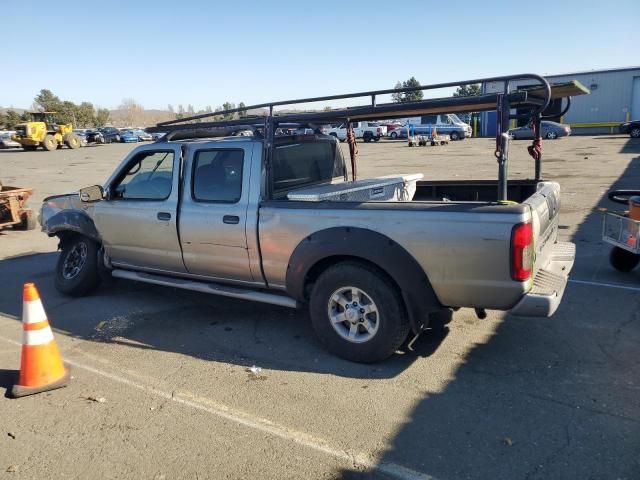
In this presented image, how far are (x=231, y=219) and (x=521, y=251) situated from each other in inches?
95.4

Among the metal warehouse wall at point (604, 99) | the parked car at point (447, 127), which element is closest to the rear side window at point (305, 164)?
the parked car at point (447, 127)

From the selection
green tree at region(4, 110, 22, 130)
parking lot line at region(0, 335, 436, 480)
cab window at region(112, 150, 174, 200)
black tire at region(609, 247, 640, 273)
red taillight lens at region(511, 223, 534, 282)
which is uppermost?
green tree at region(4, 110, 22, 130)

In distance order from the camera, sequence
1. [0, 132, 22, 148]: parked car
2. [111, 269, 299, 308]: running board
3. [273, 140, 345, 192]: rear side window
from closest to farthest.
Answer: [111, 269, 299, 308]: running board, [273, 140, 345, 192]: rear side window, [0, 132, 22, 148]: parked car

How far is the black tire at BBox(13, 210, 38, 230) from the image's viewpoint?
33.9 ft

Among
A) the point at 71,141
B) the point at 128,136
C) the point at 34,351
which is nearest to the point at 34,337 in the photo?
the point at 34,351

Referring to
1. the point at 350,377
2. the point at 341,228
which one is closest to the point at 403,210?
the point at 341,228

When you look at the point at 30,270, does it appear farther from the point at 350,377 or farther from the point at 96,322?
the point at 350,377

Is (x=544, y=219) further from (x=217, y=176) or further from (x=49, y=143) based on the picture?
(x=49, y=143)

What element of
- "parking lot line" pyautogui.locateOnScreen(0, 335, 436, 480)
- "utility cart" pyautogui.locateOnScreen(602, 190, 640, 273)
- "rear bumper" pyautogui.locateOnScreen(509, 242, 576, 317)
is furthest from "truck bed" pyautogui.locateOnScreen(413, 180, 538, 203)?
"parking lot line" pyautogui.locateOnScreen(0, 335, 436, 480)

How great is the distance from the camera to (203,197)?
15.7ft

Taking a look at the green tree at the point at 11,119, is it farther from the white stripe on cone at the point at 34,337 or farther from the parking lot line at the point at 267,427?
the parking lot line at the point at 267,427

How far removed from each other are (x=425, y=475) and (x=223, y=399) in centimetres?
154

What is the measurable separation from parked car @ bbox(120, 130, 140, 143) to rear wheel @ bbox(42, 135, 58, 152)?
1407 centimetres

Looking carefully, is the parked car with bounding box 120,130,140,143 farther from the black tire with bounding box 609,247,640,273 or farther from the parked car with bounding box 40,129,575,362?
the black tire with bounding box 609,247,640,273
